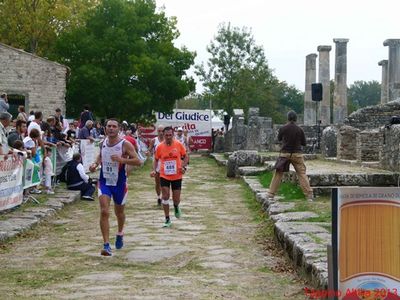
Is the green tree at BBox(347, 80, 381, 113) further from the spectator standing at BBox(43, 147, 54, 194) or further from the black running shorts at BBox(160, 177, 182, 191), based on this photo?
the black running shorts at BBox(160, 177, 182, 191)

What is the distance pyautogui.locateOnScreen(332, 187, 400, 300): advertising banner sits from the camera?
512 centimetres

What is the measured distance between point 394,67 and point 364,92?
8017cm

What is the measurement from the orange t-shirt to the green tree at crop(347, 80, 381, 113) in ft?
335

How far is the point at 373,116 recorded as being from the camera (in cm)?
2581

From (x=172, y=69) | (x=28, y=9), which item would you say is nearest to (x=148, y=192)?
(x=172, y=69)

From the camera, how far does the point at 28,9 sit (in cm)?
4678

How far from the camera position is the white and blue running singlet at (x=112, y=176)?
31.3 feet

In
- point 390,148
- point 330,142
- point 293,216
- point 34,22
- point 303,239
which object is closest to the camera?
point 303,239

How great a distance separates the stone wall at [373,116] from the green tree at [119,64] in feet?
41.7

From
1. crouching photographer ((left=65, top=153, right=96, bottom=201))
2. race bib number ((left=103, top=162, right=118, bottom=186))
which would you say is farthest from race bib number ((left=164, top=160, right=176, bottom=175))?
crouching photographer ((left=65, top=153, right=96, bottom=201))

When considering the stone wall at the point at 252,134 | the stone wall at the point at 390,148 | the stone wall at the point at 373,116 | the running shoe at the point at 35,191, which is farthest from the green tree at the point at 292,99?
the running shoe at the point at 35,191

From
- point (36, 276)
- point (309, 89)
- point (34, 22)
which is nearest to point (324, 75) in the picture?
point (309, 89)

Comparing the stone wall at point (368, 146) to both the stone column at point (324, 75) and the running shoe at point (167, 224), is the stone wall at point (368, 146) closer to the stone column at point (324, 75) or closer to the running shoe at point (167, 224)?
the running shoe at point (167, 224)

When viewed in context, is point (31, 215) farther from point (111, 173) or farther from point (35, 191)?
point (111, 173)
